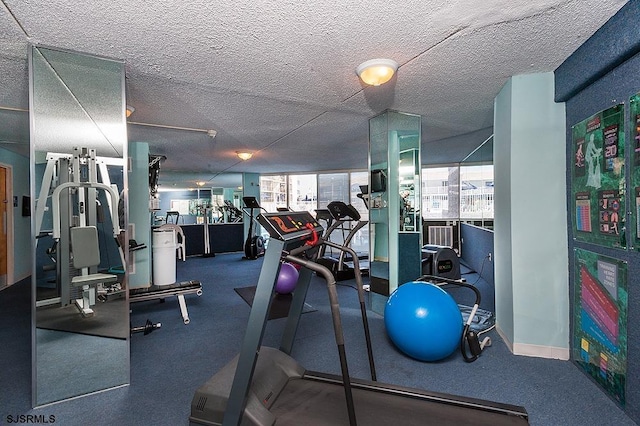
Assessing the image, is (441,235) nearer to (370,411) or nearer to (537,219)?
(537,219)

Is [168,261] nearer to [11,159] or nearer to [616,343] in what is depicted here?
[11,159]

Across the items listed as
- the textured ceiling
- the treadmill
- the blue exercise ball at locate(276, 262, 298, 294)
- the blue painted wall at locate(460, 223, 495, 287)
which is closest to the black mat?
the blue exercise ball at locate(276, 262, 298, 294)

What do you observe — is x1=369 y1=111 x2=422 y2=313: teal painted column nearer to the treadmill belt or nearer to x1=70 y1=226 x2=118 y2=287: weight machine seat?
Result: the treadmill belt

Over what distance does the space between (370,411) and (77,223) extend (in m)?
2.56

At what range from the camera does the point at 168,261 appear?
153 inches

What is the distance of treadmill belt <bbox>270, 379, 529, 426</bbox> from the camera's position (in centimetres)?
161

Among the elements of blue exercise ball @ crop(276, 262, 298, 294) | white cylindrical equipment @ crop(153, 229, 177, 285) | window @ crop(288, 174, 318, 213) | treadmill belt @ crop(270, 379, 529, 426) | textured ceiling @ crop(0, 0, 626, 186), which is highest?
textured ceiling @ crop(0, 0, 626, 186)

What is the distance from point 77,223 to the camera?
2408mm

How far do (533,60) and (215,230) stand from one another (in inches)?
298

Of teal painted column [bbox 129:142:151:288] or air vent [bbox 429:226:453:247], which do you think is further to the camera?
air vent [bbox 429:226:453:247]

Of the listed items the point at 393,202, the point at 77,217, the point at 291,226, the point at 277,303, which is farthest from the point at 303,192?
the point at 291,226

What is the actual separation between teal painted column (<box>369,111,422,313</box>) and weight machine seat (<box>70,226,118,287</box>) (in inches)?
105

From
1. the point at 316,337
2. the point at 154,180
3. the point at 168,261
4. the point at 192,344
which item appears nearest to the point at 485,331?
the point at 316,337

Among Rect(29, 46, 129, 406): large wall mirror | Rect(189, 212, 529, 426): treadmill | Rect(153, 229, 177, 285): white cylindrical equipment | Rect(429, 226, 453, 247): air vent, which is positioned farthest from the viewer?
Rect(429, 226, 453, 247): air vent
